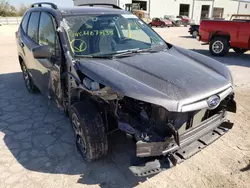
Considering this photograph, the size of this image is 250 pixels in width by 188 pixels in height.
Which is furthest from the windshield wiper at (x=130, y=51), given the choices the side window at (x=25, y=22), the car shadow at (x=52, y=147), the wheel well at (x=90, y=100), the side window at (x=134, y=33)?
the side window at (x=25, y=22)

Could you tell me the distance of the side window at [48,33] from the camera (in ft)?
10.7

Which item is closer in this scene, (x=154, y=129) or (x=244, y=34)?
(x=154, y=129)

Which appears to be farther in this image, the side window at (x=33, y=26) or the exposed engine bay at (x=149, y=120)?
the side window at (x=33, y=26)

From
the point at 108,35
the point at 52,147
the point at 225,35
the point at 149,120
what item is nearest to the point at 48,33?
the point at 108,35

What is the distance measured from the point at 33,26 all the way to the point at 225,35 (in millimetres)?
7768

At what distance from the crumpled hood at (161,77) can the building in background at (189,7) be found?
34097mm

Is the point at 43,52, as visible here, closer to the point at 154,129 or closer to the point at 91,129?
the point at 91,129

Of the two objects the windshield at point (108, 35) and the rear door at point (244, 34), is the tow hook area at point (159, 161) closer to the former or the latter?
the windshield at point (108, 35)

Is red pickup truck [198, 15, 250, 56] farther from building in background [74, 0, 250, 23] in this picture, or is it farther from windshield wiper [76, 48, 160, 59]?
building in background [74, 0, 250, 23]

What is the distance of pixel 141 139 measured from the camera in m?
2.25

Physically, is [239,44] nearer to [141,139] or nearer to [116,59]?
[116,59]

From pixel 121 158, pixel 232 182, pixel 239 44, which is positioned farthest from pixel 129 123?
pixel 239 44

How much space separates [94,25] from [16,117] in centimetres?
222

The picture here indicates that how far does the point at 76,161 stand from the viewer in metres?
3.07
